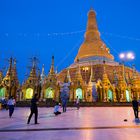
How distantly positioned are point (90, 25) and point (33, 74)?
2383 cm

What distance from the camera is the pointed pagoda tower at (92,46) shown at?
52.0m

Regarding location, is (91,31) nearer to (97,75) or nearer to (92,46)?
(92,46)

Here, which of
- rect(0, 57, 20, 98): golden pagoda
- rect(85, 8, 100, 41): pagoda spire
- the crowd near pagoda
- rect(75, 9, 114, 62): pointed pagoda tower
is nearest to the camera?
rect(0, 57, 20, 98): golden pagoda

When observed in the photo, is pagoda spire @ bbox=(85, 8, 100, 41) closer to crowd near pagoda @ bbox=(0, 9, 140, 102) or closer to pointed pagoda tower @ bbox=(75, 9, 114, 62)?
pointed pagoda tower @ bbox=(75, 9, 114, 62)

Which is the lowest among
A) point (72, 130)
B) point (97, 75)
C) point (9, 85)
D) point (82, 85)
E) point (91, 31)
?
point (72, 130)

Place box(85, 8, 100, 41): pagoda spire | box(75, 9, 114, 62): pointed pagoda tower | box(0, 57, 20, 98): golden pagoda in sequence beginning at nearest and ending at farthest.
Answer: box(0, 57, 20, 98): golden pagoda < box(75, 9, 114, 62): pointed pagoda tower < box(85, 8, 100, 41): pagoda spire

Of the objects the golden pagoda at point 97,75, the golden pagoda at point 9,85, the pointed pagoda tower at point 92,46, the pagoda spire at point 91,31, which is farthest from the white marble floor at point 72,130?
the pagoda spire at point 91,31

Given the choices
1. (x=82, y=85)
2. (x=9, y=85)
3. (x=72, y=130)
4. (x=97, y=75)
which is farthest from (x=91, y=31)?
(x=72, y=130)

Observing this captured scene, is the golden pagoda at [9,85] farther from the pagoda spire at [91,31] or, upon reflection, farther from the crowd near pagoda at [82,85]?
the pagoda spire at [91,31]

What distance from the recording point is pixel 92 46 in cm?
5262

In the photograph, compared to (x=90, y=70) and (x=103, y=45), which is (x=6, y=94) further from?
(x=103, y=45)

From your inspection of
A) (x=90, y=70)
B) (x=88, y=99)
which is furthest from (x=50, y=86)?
(x=90, y=70)

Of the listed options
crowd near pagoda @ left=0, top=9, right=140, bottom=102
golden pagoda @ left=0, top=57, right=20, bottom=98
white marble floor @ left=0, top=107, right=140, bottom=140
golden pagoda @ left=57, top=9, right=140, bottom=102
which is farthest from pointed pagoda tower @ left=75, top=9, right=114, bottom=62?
white marble floor @ left=0, top=107, right=140, bottom=140

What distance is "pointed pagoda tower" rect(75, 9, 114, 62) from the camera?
52.0 metres
